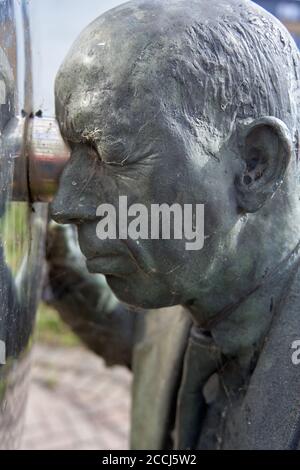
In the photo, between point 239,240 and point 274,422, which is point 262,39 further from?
point 274,422

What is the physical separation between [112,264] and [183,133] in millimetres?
236

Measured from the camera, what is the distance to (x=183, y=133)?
0.99 m

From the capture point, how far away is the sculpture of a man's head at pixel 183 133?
0.98 m

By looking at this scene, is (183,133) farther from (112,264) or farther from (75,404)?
(75,404)

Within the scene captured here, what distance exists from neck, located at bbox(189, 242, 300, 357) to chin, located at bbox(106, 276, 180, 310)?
0.07 m

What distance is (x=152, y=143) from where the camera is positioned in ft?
3.24

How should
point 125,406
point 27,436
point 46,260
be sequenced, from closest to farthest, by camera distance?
point 46,260 → point 27,436 → point 125,406

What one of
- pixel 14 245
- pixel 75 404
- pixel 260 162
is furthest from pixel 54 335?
pixel 260 162

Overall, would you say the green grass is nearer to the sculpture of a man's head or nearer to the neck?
the neck

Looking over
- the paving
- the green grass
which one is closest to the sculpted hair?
the paving

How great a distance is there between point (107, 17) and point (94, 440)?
2.76m

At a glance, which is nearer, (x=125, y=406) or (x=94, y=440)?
(x=94, y=440)

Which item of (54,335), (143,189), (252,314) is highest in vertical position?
(143,189)

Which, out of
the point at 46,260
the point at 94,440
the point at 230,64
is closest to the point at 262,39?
the point at 230,64
